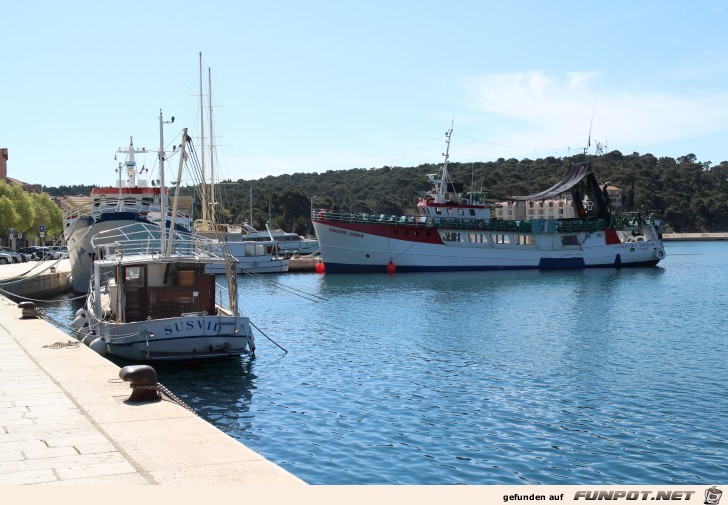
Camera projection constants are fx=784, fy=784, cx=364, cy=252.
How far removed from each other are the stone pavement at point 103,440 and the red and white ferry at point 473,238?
54144 mm

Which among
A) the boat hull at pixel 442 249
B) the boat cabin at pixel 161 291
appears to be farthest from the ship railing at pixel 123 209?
the boat cabin at pixel 161 291

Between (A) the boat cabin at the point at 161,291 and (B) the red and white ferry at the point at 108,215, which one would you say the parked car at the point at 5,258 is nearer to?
(B) the red and white ferry at the point at 108,215

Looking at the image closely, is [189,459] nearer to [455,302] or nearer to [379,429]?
[379,429]

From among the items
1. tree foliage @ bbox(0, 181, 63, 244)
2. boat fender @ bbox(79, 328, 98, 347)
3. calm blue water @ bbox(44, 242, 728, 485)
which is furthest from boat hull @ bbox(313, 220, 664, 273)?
boat fender @ bbox(79, 328, 98, 347)

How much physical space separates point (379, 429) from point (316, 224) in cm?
5432

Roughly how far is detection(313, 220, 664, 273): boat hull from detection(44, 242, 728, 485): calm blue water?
29.6m

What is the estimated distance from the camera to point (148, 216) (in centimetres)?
5247

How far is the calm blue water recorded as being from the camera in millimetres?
13773

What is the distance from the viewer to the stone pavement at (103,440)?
9.06m

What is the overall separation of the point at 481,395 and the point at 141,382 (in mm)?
9227

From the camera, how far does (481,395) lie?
19406 millimetres

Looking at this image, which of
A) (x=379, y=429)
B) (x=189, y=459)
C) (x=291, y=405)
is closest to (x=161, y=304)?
(x=291, y=405)

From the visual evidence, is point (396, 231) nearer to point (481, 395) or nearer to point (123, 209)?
point (123, 209)

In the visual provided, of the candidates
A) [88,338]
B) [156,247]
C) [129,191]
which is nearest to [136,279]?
[88,338]
